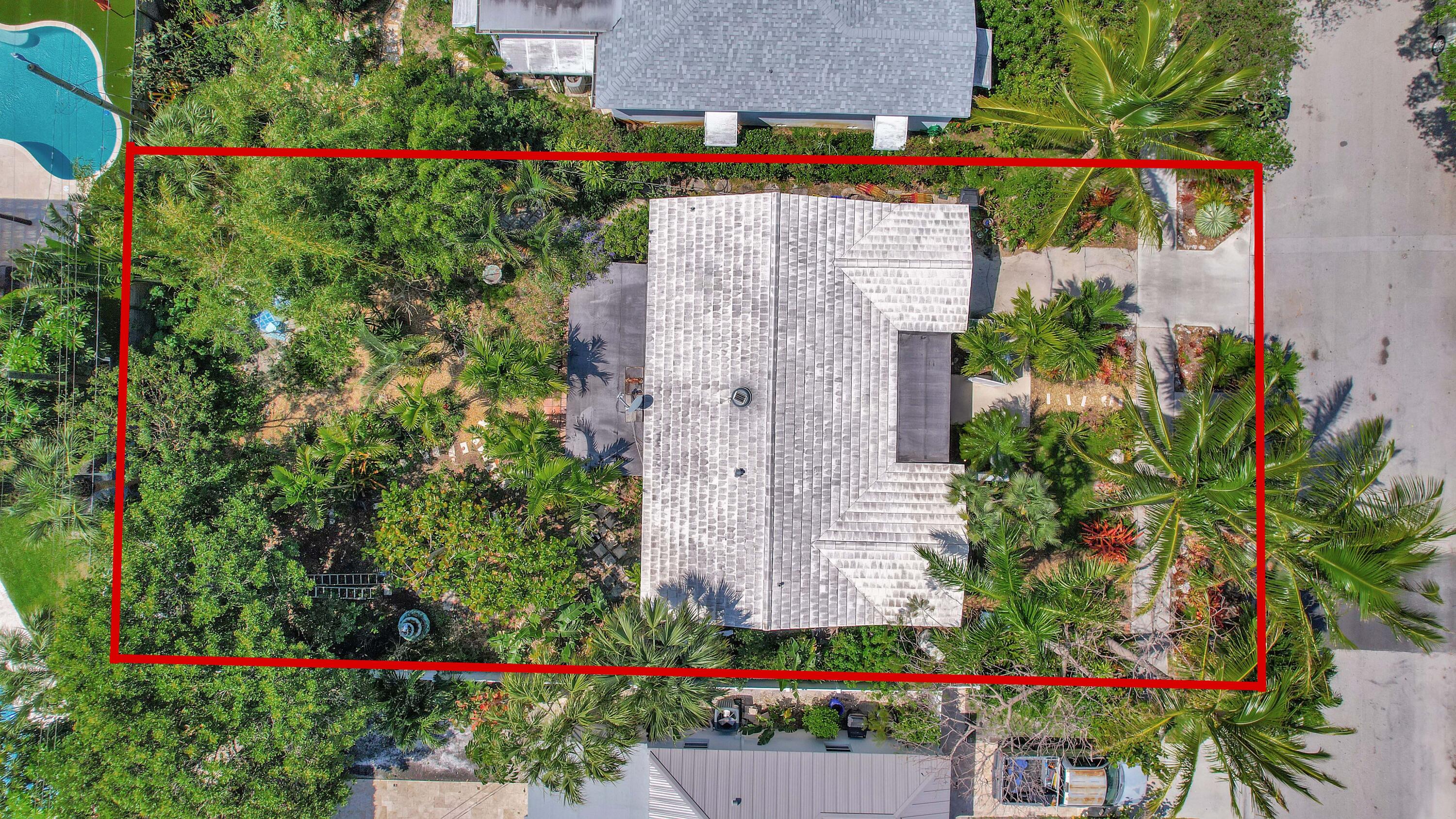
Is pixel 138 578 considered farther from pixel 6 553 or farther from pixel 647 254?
pixel 647 254

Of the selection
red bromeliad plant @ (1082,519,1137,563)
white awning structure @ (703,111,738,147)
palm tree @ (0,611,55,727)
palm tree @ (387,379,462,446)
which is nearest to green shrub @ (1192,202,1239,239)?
red bromeliad plant @ (1082,519,1137,563)

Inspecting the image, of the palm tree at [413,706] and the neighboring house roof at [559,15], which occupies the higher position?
the neighboring house roof at [559,15]

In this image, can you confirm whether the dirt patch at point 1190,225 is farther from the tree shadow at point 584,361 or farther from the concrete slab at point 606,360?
the tree shadow at point 584,361

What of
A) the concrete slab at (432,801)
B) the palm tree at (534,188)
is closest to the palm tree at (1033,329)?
the palm tree at (534,188)

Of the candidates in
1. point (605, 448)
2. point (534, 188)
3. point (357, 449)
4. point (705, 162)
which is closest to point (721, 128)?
point (705, 162)

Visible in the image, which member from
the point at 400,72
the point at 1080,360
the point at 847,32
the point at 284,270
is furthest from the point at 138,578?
the point at 1080,360

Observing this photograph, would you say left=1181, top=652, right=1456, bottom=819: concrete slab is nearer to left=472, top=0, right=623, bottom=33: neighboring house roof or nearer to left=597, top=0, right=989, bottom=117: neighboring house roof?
left=597, top=0, right=989, bottom=117: neighboring house roof
